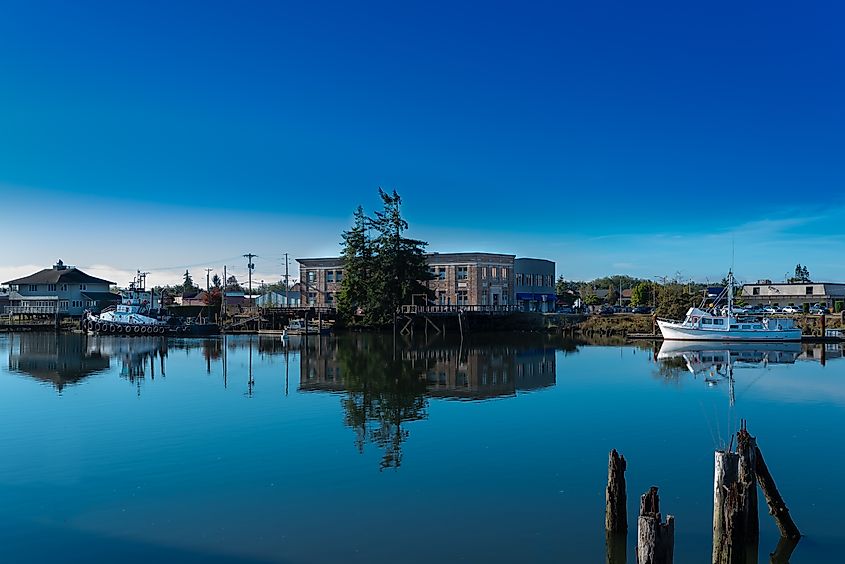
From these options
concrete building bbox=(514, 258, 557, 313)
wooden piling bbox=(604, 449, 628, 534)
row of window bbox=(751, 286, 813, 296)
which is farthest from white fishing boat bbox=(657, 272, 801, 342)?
row of window bbox=(751, 286, 813, 296)

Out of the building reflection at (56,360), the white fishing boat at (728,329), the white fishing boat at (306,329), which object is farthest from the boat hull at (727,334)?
the building reflection at (56,360)

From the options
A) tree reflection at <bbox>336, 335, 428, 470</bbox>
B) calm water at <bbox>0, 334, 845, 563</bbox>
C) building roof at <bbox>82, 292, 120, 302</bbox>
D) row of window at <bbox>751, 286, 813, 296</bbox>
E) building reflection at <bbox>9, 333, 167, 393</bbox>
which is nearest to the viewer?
calm water at <bbox>0, 334, 845, 563</bbox>

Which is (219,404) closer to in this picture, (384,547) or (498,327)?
(384,547)

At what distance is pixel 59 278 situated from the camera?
9912cm

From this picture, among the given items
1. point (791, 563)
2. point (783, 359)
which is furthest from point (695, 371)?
point (791, 563)

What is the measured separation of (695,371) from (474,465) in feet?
87.2

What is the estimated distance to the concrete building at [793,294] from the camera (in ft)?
366

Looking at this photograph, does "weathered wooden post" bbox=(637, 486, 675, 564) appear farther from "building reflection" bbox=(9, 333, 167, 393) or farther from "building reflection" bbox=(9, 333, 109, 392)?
"building reflection" bbox=(9, 333, 109, 392)

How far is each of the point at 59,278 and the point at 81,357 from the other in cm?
5576

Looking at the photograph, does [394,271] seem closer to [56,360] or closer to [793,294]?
[56,360]

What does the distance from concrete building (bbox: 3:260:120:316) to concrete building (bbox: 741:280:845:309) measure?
97776mm

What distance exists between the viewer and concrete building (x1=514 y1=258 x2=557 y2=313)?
94.9 metres

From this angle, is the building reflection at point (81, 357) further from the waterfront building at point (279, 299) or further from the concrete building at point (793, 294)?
the concrete building at point (793, 294)

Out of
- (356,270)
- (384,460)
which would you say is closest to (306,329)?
(356,270)
